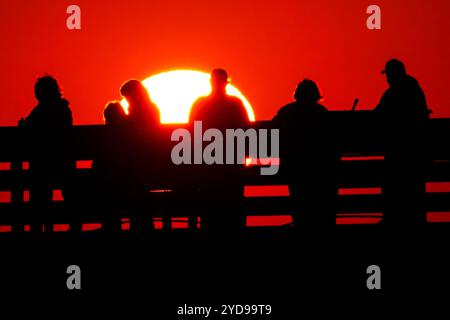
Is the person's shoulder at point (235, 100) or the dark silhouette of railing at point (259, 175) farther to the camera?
the person's shoulder at point (235, 100)

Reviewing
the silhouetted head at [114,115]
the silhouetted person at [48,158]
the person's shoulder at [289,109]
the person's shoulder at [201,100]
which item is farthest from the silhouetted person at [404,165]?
the silhouetted person at [48,158]

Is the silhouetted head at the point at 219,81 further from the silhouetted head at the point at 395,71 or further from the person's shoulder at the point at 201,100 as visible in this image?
the silhouetted head at the point at 395,71

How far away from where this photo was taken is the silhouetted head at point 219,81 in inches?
288

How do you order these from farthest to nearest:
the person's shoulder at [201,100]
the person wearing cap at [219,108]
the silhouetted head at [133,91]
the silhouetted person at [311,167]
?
the person's shoulder at [201,100], the silhouetted head at [133,91], the person wearing cap at [219,108], the silhouetted person at [311,167]

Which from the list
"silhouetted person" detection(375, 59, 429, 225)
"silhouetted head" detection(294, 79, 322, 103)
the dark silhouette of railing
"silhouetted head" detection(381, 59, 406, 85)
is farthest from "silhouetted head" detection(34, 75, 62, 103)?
"silhouetted head" detection(381, 59, 406, 85)

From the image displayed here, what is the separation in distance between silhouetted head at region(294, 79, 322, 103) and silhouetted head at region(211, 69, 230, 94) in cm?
72

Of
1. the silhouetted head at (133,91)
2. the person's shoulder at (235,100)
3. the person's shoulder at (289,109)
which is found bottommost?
the person's shoulder at (289,109)

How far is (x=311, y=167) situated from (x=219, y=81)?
132cm

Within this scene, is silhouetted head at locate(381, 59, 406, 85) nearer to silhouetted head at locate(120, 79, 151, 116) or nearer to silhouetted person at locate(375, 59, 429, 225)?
silhouetted person at locate(375, 59, 429, 225)

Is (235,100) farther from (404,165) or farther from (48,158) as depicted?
(48,158)

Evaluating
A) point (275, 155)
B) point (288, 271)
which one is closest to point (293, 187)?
point (275, 155)

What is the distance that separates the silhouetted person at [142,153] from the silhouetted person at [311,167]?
113 centimetres

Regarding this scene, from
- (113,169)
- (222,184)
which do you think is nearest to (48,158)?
(113,169)
